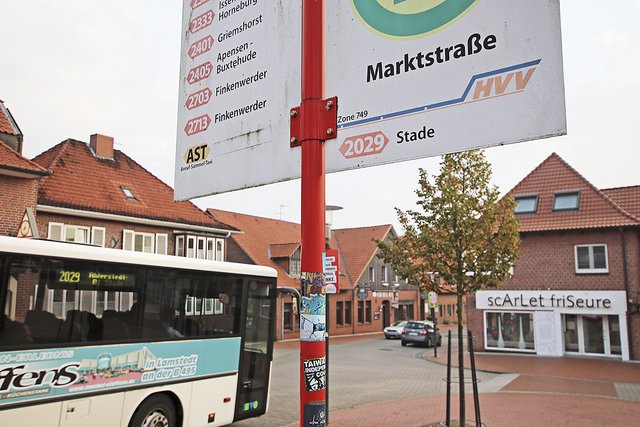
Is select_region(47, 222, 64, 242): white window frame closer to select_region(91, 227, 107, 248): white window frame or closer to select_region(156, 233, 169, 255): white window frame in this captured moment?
select_region(91, 227, 107, 248): white window frame

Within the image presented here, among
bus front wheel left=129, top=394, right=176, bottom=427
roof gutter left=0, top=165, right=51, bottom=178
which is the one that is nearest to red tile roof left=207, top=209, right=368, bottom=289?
roof gutter left=0, top=165, right=51, bottom=178

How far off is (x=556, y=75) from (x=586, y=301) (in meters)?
25.0

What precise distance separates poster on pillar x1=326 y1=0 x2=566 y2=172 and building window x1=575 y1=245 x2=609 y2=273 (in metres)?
24.9

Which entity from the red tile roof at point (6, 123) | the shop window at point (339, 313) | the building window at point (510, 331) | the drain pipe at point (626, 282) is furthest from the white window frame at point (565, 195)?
the red tile roof at point (6, 123)

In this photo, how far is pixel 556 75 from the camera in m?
2.37

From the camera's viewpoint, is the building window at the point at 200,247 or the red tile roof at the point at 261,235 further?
the red tile roof at the point at 261,235

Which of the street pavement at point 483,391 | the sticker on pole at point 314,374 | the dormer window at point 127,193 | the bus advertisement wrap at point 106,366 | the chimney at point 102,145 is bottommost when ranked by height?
the street pavement at point 483,391

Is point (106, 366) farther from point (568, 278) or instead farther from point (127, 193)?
point (568, 278)

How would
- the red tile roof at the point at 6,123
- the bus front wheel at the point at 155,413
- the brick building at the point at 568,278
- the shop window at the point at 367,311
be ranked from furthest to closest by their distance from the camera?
the shop window at the point at 367,311, the brick building at the point at 568,278, the red tile roof at the point at 6,123, the bus front wheel at the point at 155,413

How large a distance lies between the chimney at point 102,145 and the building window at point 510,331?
71.0 ft

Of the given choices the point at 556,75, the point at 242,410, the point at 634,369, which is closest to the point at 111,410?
the point at 242,410

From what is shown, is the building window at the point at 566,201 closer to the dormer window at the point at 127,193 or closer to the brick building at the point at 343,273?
the brick building at the point at 343,273

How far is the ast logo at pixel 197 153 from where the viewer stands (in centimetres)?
370

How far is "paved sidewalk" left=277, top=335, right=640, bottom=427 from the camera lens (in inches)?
449
